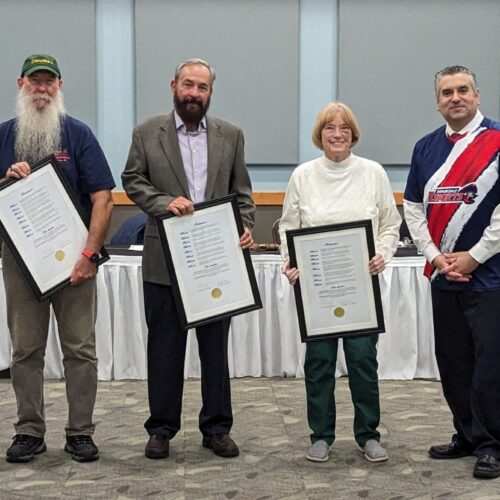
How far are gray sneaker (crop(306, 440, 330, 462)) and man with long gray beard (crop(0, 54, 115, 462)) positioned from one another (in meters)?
0.80

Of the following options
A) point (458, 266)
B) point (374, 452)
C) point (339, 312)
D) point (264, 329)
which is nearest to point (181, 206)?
point (339, 312)

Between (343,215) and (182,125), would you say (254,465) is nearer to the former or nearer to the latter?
(343,215)

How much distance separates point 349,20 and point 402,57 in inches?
19.5

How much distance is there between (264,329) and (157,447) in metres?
1.72

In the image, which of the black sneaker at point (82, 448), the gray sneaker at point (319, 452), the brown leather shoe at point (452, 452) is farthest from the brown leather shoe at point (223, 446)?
the brown leather shoe at point (452, 452)

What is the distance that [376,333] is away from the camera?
3334 mm

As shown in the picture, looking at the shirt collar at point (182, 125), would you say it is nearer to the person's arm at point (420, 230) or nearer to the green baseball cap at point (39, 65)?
the green baseball cap at point (39, 65)

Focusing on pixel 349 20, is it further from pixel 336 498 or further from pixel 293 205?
pixel 336 498

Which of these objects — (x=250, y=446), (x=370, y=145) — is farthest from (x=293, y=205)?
(x=370, y=145)

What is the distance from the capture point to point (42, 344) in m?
3.39

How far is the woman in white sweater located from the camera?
3328 mm

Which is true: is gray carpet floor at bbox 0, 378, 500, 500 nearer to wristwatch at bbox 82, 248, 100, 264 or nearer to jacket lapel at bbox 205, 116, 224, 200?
wristwatch at bbox 82, 248, 100, 264

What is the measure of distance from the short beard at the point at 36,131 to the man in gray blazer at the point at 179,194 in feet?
0.95

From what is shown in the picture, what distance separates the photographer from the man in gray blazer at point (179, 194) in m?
3.35
